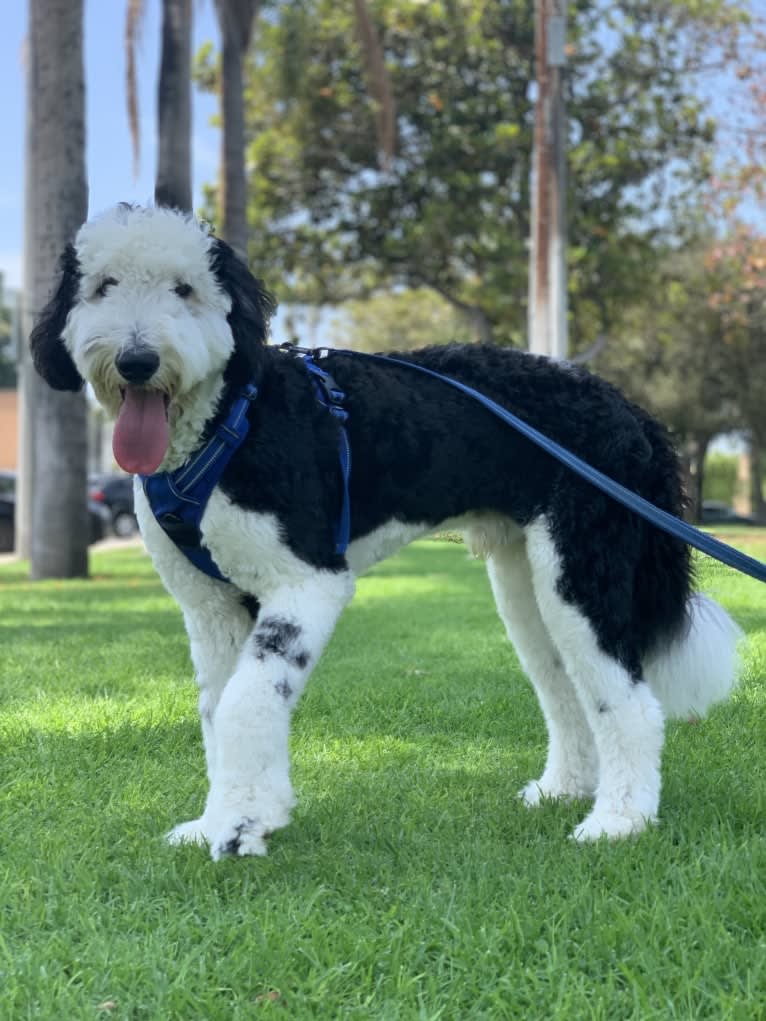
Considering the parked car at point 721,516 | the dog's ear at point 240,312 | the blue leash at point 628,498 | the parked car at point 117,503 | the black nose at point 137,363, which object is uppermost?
the dog's ear at point 240,312

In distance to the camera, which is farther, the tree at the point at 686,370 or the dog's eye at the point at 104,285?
the tree at the point at 686,370

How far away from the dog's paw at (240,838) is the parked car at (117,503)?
27.4m

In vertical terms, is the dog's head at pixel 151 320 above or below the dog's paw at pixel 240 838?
above

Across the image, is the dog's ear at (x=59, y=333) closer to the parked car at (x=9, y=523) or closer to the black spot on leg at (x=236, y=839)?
the black spot on leg at (x=236, y=839)

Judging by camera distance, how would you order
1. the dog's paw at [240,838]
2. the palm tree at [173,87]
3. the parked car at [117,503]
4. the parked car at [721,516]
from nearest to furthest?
the dog's paw at [240,838]
the palm tree at [173,87]
the parked car at [117,503]
the parked car at [721,516]

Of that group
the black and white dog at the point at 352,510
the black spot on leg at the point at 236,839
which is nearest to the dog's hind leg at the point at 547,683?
the black and white dog at the point at 352,510

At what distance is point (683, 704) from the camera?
375cm

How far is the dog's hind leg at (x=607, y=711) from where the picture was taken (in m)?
3.34

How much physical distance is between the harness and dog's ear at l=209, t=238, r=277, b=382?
9 centimetres

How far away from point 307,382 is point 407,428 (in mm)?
345

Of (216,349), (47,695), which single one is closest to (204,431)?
(216,349)

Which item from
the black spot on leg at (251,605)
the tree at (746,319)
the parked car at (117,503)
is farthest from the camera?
the parked car at (117,503)

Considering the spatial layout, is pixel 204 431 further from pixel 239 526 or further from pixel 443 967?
pixel 443 967

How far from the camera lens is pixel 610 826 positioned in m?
3.29
